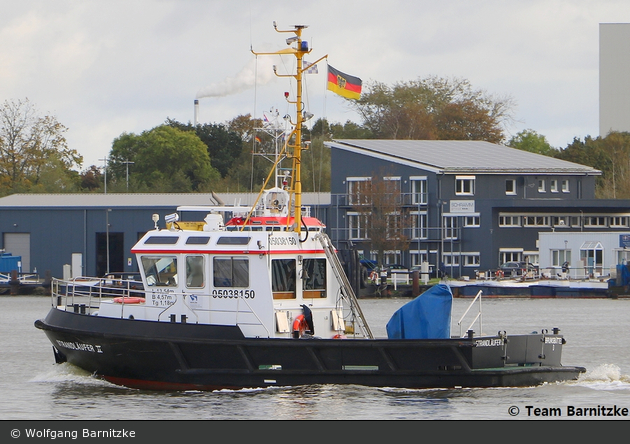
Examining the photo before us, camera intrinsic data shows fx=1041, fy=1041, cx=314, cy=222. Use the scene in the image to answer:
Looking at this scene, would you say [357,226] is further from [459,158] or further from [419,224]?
[459,158]

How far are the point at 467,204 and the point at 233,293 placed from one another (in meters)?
39.3

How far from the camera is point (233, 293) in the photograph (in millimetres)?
17719

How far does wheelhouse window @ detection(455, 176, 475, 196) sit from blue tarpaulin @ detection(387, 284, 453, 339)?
1561 inches

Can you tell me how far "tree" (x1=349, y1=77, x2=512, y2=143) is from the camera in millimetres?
80312

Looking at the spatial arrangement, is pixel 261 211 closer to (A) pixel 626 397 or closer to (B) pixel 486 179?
(A) pixel 626 397

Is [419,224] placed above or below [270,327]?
above

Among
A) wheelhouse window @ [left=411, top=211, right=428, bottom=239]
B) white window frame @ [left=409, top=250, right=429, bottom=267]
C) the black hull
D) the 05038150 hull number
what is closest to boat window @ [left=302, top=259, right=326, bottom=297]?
the 05038150 hull number

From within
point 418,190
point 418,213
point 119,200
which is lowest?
point 418,213

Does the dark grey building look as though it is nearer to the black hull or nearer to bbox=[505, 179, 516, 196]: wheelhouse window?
bbox=[505, 179, 516, 196]: wheelhouse window

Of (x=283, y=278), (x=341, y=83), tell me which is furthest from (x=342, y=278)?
(x=341, y=83)

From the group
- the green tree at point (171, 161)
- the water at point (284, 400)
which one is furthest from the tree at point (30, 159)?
the water at point (284, 400)

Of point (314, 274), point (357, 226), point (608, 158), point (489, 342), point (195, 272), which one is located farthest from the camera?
point (608, 158)

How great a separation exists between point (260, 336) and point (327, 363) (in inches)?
50.1
